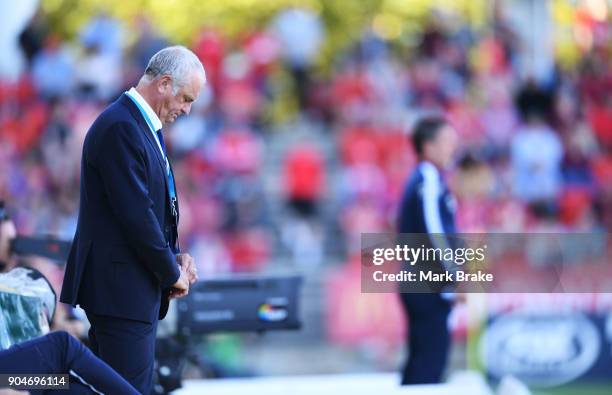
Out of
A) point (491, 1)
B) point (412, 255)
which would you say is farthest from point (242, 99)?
point (412, 255)

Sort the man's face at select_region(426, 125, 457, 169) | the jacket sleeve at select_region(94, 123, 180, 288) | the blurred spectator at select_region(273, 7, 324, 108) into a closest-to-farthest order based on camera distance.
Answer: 1. the jacket sleeve at select_region(94, 123, 180, 288)
2. the man's face at select_region(426, 125, 457, 169)
3. the blurred spectator at select_region(273, 7, 324, 108)

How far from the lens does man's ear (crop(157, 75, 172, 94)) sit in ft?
16.3

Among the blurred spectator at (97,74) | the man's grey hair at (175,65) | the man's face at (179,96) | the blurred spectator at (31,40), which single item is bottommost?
the man's face at (179,96)

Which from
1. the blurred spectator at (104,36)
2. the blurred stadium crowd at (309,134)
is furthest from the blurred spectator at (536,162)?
the blurred spectator at (104,36)

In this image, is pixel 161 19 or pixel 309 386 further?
pixel 161 19

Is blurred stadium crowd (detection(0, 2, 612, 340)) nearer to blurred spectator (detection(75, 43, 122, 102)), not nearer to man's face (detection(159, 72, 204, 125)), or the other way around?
blurred spectator (detection(75, 43, 122, 102))

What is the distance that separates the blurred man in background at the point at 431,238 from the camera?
24.2 feet

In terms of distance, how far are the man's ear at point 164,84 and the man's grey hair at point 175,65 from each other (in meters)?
0.01

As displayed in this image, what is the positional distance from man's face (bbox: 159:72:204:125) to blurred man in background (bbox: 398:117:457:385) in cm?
265

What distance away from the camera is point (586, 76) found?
54.2ft

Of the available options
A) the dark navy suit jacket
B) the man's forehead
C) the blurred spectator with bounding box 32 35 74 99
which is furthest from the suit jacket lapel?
the blurred spectator with bounding box 32 35 74 99

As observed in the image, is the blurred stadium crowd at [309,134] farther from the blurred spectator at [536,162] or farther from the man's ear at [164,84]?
the man's ear at [164,84]

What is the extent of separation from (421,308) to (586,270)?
4.43m

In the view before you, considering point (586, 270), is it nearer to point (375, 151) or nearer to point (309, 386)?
point (375, 151)
